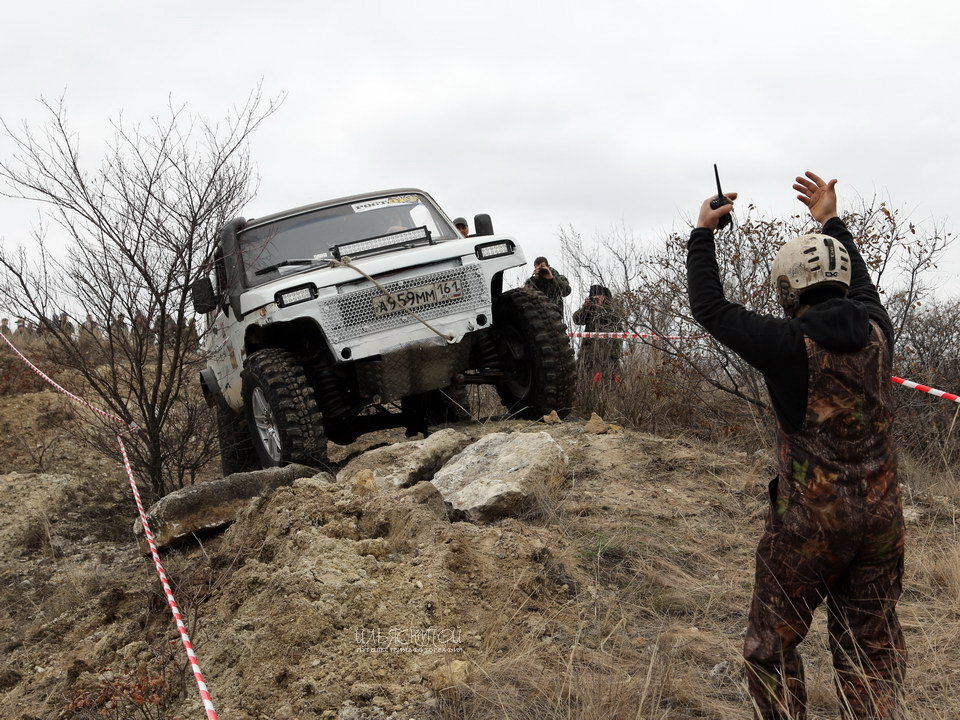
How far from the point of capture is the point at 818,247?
2.70 metres

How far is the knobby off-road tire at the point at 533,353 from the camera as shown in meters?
7.09

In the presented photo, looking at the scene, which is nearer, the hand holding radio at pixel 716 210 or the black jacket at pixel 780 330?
the black jacket at pixel 780 330

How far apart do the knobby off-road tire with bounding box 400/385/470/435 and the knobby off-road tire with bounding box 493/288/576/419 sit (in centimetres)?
53

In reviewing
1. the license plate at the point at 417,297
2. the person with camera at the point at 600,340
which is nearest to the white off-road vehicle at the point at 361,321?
the license plate at the point at 417,297

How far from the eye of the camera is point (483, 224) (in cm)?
755

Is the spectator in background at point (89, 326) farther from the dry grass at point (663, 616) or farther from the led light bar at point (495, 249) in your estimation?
the dry grass at point (663, 616)

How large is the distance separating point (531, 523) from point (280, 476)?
67.1 inches

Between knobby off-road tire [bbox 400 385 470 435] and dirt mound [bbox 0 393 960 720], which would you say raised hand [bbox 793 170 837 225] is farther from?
knobby off-road tire [bbox 400 385 470 435]

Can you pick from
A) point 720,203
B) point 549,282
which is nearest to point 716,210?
point 720,203

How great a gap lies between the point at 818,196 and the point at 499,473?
2863 mm

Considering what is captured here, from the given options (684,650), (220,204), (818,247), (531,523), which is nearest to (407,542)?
(531,523)

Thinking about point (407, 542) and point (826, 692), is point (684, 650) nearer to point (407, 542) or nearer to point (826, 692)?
point (826, 692)

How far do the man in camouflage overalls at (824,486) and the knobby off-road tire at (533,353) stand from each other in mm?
4241

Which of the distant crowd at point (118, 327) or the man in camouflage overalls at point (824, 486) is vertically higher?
the distant crowd at point (118, 327)
